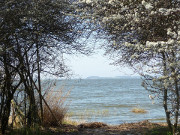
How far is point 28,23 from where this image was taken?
4598mm

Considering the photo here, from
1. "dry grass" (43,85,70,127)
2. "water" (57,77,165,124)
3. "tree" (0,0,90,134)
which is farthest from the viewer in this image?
"water" (57,77,165,124)

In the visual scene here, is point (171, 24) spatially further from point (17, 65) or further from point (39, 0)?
point (17, 65)

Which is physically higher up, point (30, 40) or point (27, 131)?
point (30, 40)

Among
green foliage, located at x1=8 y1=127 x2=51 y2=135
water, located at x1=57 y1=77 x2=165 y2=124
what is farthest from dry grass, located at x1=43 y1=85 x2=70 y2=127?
green foliage, located at x1=8 y1=127 x2=51 y2=135

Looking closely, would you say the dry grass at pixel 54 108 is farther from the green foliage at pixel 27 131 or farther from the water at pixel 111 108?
the green foliage at pixel 27 131

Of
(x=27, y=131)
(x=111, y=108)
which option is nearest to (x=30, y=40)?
(x=27, y=131)

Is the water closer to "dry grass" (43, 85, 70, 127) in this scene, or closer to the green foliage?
"dry grass" (43, 85, 70, 127)

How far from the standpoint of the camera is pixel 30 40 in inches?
183

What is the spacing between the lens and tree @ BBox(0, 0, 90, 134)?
4210mm

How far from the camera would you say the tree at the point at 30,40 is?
421 cm

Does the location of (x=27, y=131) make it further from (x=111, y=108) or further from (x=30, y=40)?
(x=111, y=108)

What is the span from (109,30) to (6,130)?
299cm

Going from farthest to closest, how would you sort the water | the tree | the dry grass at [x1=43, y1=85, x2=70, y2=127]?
the water, the dry grass at [x1=43, y1=85, x2=70, y2=127], the tree

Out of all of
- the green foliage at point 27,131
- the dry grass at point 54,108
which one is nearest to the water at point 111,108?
the dry grass at point 54,108
